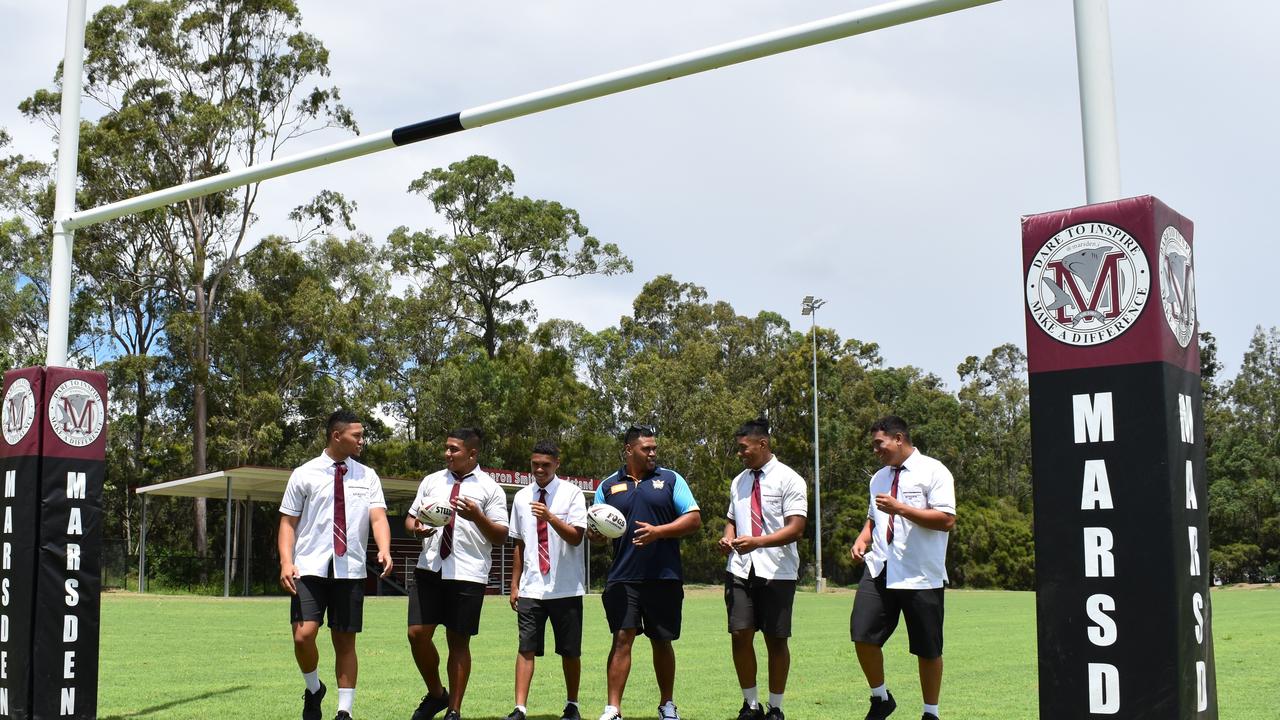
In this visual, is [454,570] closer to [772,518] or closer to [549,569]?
[549,569]

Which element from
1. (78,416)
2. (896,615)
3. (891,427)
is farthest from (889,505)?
(78,416)

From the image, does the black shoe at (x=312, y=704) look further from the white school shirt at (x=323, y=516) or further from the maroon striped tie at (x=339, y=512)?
the maroon striped tie at (x=339, y=512)

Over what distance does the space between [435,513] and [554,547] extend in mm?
905

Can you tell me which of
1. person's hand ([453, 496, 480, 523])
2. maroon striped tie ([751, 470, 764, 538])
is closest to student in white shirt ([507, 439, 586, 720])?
person's hand ([453, 496, 480, 523])

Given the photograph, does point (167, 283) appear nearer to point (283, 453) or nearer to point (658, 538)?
point (283, 453)

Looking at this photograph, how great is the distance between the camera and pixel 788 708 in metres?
9.63

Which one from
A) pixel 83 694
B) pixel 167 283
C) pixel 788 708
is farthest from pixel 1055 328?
pixel 167 283

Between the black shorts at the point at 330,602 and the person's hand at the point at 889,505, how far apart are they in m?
3.58

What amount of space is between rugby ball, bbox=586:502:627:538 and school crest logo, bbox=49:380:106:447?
354 cm

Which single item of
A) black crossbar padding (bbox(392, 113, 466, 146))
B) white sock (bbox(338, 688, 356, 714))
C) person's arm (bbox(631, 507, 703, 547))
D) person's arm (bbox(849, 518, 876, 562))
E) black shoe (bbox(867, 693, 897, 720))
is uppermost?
→ black crossbar padding (bbox(392, 113, 466, 146))

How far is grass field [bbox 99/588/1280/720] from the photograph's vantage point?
948 cm

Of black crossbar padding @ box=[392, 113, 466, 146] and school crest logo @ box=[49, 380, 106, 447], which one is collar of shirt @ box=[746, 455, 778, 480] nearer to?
black crossbar padding @ box=[392, 113, 466, 146]

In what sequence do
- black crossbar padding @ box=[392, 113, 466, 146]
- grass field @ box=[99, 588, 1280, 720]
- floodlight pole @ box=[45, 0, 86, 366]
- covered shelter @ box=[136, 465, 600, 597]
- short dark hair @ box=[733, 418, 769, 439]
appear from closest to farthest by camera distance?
black crossbar padding @ box=[392, 113, 466, 146], floodlight pole @ box=[45, 0, 86, 366], short dark hair @ box=[733, 418, 769, 439], grass field @ box=[99, 588, 1280, 720], covered shelter @ box=[136, 465, 600, 597]

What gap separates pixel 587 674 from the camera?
12.1 m
